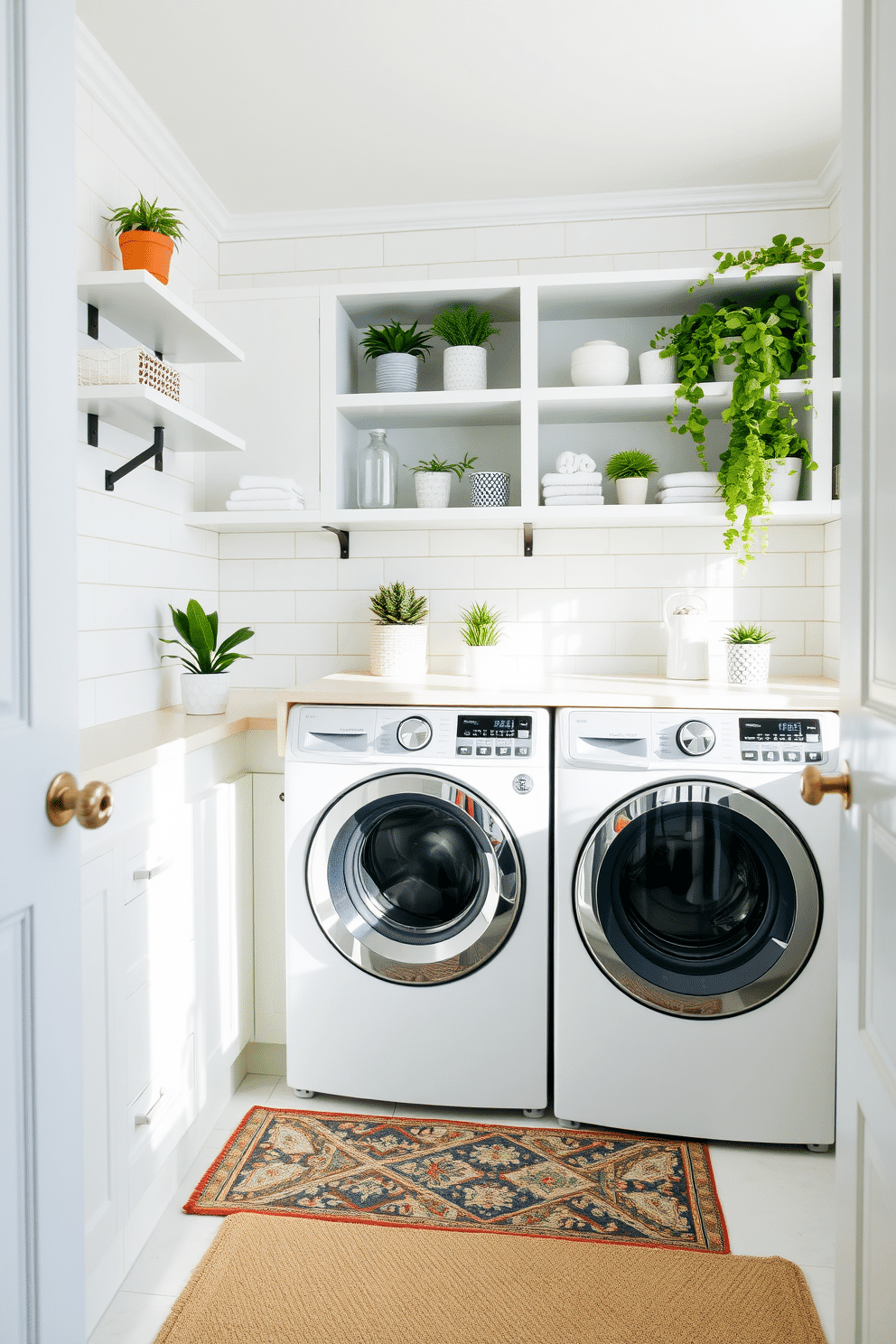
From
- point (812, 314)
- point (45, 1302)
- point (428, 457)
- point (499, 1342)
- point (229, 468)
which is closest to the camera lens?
point (45, 1302)

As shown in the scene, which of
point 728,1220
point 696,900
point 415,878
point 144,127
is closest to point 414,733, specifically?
point 415,878

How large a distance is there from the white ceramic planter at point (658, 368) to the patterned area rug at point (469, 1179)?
6.49 ft

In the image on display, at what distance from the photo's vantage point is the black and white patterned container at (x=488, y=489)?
2.57 meters

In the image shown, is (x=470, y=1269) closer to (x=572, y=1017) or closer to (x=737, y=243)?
(x=572, y=1017)

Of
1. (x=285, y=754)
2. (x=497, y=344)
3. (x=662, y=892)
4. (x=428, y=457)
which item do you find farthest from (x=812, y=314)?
(x=285, y=754)

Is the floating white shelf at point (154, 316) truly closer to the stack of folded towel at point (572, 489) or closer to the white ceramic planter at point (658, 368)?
the stack of folded towel at point (572, 489)

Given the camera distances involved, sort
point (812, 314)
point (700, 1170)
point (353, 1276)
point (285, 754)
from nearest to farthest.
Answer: point (353, 1276), point (700, 1170), point (285, 754), point (812, 314)

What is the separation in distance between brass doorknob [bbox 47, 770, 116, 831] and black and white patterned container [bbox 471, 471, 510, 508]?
1853mm

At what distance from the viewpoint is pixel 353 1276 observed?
65.6 inches

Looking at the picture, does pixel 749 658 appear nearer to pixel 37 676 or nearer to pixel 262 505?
pixel 262 505

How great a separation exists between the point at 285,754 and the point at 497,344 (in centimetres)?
150

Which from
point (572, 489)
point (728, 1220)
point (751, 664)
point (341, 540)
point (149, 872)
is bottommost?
point (728, 1220)

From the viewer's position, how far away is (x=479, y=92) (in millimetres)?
2189

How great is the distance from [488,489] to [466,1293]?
1911mm
